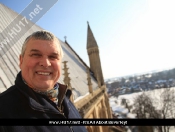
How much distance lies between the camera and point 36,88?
1.25m

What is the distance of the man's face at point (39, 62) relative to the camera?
1219mm

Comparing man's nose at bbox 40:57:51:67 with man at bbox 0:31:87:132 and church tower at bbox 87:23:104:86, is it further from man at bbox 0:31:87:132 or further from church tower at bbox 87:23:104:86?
church tower at bbox 87:23:104:86

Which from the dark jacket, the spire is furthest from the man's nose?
the spire

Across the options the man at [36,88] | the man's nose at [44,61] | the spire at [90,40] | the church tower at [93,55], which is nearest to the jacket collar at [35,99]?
the man at [36,88]

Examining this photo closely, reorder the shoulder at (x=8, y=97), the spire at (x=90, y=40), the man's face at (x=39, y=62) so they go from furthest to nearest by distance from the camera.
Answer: the spire at (x=90, y=40) < the man's face at (x=39, y=62) < the shoulder at (x=8, y=97)

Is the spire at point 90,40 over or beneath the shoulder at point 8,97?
over

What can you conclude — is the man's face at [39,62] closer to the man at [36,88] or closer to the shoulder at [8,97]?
the man at [36,88]

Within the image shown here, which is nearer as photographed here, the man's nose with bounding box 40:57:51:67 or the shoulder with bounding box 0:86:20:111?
the shoulder with bounding box 0:86:20:111

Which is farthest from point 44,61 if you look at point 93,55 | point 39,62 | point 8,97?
point 93,55

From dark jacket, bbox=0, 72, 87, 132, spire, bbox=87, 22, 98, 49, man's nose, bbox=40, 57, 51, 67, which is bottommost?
dark jacket, bbox=0, 72, 87, 132

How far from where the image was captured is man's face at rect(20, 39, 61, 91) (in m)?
1.22

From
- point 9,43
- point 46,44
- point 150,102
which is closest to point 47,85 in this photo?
point 46,44

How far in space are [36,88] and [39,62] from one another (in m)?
0.25

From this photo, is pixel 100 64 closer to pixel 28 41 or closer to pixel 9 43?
pixel 9 43
